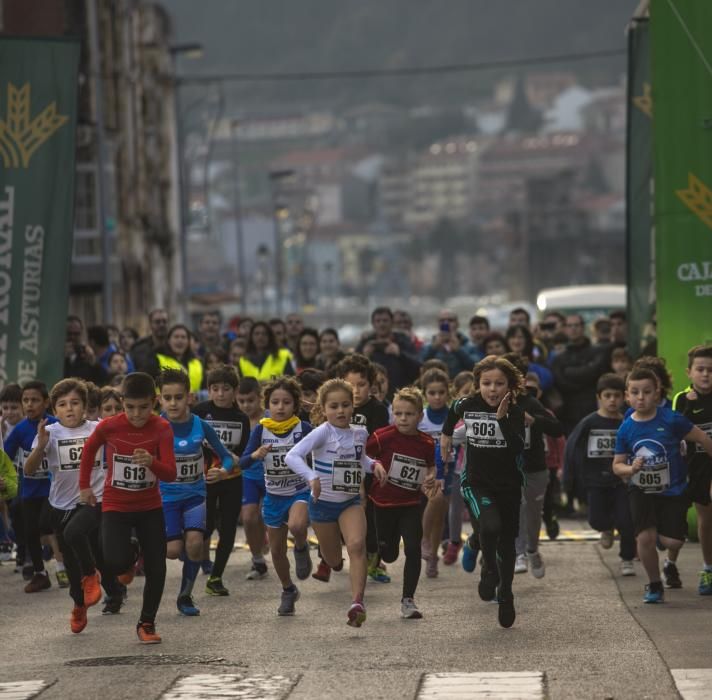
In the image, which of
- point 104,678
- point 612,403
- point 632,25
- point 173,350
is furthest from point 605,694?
point 632,25

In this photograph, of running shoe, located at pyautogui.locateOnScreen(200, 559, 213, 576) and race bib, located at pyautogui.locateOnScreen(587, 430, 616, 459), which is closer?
race bib, located at pyautogui.locateOnScreen(587, 430, 616, 459)

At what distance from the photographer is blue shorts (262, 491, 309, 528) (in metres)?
12.9

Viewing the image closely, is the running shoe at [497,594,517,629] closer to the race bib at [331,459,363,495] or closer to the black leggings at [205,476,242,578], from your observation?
the race bib at [331,459,363,495]

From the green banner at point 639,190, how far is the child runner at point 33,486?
7109 mm

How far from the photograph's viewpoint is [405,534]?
39.6 ft

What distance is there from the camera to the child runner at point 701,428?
12.9 meters

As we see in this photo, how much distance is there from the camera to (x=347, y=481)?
11883 mm

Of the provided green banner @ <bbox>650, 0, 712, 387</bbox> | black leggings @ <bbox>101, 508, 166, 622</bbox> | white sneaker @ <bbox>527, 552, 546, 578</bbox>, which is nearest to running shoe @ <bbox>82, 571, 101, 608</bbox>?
black leggings @ <bbox>101, 508, 166, 622</bbox>

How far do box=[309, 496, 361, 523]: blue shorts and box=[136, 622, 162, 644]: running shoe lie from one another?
1302mm

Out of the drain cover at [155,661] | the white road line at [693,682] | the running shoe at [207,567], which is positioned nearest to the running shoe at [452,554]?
the running shoe at [207,567]

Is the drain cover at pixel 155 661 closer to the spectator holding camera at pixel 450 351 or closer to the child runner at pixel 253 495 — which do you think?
the child runner at pixel 253 495

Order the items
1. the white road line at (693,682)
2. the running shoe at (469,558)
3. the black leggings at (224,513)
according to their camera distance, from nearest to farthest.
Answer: the white road line at (693,682)
the black leggings at (224,513)
the running shoe at (469,558)

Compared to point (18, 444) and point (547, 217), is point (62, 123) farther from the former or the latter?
point (547, 217)

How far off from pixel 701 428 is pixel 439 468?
201 cm
